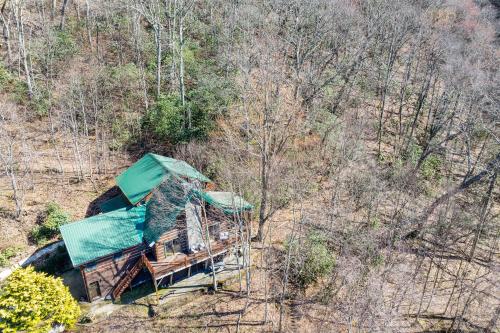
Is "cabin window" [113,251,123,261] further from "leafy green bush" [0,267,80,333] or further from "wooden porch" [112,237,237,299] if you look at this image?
"leafy green bush" [0,267,80,333]

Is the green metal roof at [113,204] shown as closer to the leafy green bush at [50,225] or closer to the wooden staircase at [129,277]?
the leafy green bush at [50,225]

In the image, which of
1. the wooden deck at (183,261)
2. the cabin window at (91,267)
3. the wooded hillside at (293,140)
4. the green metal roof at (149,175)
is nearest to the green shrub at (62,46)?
the wooded hillside at (293,140)

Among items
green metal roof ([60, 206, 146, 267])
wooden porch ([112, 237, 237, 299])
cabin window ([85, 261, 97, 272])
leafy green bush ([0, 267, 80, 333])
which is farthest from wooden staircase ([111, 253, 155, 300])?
leafy green bush ([0, 267, 80, 333])

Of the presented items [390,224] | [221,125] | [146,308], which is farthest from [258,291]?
[221,125]

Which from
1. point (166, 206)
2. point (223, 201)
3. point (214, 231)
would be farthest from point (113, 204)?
point (223, 201)

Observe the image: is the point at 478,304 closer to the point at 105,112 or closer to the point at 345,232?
the point at 345,232

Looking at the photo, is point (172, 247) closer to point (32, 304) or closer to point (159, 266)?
point (159, 266)
